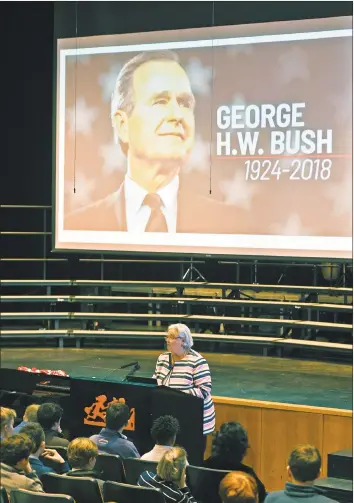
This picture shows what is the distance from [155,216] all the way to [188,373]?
11.2 feet

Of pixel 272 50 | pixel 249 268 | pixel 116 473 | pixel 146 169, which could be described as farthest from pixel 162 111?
pixel 116 473

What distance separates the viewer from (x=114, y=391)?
5.22 meters

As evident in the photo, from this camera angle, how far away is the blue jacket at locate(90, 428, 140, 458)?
460 centimetres

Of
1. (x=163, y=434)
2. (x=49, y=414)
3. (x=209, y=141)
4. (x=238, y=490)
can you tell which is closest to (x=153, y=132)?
(x=209, y=141)

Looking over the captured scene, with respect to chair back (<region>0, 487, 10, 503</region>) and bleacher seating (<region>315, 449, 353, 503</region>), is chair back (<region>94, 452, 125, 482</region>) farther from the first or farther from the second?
bleacher seating (<region>315, 449, 353, 503</region>)

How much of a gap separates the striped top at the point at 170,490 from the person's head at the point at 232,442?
408 millimetres

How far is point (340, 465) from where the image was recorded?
4965 mm

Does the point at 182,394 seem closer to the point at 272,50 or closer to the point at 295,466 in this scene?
the point at 295,466

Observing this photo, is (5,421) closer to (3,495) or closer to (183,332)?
(3,495)

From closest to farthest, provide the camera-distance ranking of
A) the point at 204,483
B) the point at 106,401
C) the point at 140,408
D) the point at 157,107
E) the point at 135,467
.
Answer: the point at 204,483 < the point at 135,467 < the point at 140,408 < the point at 106,401 < the point at 157,107

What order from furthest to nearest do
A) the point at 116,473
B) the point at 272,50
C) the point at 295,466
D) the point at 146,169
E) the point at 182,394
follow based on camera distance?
the point at 146,169 → the point at 272,50 → the point at 182,394 → the point at 116,473 → the point at 295,466

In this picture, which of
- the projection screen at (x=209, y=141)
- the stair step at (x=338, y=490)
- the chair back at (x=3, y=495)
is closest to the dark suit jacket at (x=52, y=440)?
the chair back at (x=3, y=495)

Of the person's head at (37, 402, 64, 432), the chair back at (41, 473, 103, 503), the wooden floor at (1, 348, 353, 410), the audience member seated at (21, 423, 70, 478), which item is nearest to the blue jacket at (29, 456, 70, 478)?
the audience member seated at (21, 423, 70, 478)

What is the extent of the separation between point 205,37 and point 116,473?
4907 mm
